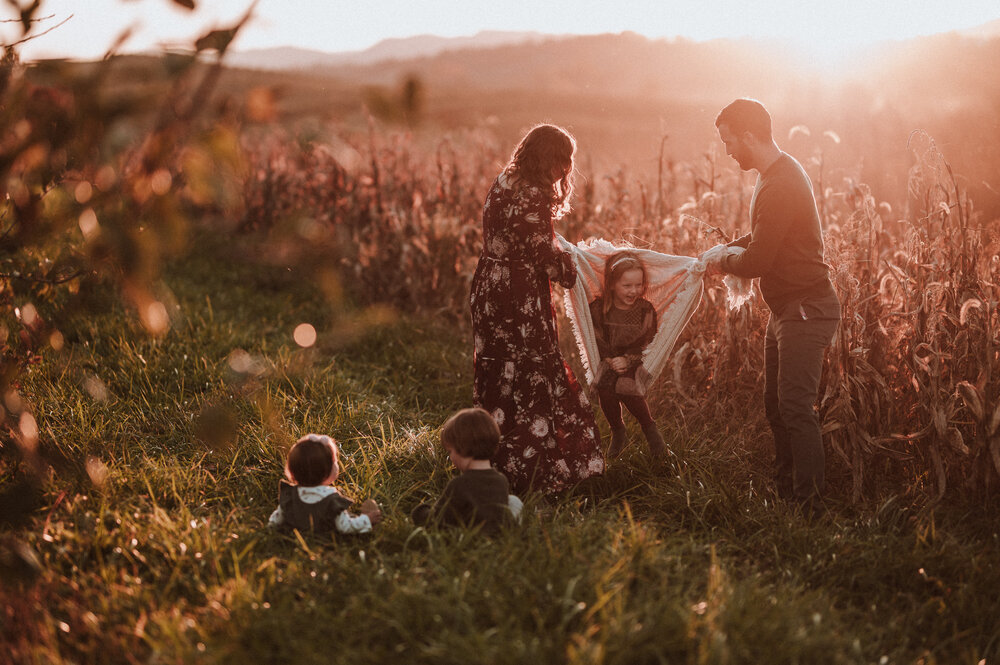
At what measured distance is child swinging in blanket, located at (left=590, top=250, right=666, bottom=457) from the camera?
153 inches

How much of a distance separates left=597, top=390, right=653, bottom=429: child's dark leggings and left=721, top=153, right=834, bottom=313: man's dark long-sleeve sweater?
2.91 ft

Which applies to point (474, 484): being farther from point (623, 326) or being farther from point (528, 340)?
point (623, 326)

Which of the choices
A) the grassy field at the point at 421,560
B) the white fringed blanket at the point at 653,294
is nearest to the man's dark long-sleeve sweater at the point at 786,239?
the white fringed blanket at the point at 653,294

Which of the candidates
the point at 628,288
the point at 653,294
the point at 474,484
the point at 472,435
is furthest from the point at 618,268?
the point at 474,484

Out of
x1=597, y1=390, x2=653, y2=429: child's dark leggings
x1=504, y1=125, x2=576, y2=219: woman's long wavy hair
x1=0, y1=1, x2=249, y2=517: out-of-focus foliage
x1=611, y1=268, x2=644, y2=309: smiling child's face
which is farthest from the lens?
x1=597, y1=390, x2=653, y2=429: child's dark leggings

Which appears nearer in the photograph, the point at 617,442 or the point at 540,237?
the point at 540,237

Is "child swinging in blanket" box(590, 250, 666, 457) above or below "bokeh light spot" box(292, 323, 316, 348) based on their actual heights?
below

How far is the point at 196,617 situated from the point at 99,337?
3733mm

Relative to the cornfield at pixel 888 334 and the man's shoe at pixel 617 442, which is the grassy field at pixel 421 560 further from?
the cornfield at pixel 888 334

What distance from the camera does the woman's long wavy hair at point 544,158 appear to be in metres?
3.56

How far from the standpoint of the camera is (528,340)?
12.4 ft

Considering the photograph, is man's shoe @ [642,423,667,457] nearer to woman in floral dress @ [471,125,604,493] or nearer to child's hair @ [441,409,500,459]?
woman in floral dress @ [471,125,604,493]

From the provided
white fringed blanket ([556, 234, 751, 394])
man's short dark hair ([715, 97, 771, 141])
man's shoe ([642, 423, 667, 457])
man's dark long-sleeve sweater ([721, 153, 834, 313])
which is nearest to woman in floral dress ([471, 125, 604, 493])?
white fringed blanket ([556, 234, 751, 394])

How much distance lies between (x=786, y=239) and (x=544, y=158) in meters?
1.23
